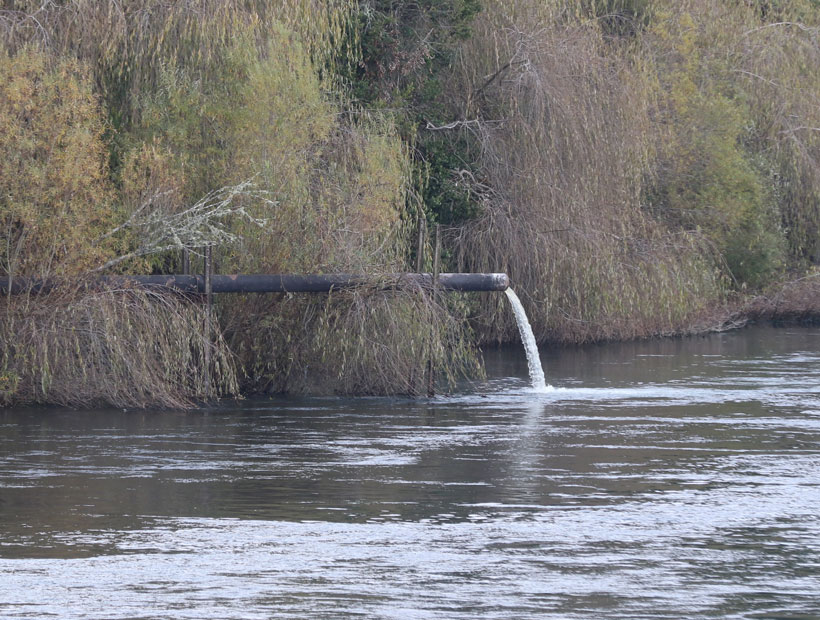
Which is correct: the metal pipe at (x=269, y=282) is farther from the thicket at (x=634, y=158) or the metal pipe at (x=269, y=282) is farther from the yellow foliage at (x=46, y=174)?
the thicket at (x=634, y=158)

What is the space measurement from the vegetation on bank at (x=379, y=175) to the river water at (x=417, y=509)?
3.47ft

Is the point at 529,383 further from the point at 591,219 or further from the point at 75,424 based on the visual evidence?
the point at 75,424

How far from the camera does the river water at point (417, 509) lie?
32.2ft

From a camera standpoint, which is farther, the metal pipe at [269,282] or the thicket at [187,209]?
the metal pipe at [269,282]

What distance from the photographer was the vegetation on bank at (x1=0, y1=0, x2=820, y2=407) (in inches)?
763

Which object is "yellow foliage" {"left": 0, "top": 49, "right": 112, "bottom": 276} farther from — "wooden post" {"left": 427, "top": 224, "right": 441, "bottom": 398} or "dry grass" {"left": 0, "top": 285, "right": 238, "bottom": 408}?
"wooden post" {"left": 427, "top": 224, "right": 441, "bottom": 398}

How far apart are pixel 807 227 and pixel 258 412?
2170 cm

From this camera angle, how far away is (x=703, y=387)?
75.8 ft

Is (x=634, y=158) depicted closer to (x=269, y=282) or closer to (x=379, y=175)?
(x=379, y=175)

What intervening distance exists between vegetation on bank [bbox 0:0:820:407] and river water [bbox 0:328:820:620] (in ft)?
3.47

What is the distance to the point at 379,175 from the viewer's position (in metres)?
23.1

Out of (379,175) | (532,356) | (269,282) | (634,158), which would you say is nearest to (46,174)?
(269,282)

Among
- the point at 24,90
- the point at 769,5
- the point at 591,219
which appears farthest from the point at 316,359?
the point at 769,5

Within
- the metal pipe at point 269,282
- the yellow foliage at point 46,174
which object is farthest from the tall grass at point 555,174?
the yellow foliage at point 46,174
